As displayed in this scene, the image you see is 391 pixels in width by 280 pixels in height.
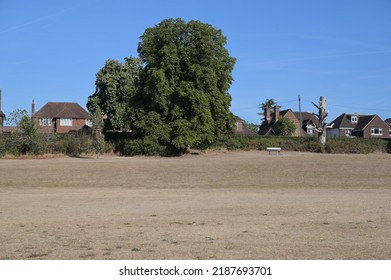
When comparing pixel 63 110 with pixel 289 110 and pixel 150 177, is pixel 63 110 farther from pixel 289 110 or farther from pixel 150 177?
pixel 150 177

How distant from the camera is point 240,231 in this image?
11.7m

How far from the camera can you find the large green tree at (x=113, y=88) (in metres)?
72.9

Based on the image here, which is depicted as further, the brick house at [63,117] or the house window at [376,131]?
the house window at [376,131]

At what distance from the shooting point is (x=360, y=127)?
10369 cm

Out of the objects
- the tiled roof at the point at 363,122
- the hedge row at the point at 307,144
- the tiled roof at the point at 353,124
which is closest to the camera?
the hedge row at the point at 307,144

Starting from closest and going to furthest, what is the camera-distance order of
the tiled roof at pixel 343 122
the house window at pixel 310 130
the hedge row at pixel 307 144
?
1. the hedge row at pixel 307 144
2. the tiled roof at pixel 343 122
3. the house window at pixel 310 130

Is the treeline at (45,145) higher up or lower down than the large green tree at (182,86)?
lower down

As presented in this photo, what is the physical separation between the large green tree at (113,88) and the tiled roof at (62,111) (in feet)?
45.3

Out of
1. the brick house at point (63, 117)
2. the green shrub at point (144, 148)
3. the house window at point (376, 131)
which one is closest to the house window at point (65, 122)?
the brick house at point (63, 117)

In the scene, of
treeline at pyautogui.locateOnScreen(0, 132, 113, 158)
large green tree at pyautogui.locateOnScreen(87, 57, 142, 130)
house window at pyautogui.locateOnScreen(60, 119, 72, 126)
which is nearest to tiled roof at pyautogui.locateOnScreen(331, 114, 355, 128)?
large green tree at pyautogui.locateOnScreen(87, 57, 142, 130)

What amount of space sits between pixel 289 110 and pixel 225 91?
51.5 meters

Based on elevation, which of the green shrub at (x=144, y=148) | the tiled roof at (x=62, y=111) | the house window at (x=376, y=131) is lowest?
the green shrub at (x=144, y=148)

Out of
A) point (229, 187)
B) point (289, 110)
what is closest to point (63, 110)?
point (289, 110)

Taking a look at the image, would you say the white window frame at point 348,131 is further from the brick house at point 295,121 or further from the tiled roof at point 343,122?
the brick house at point 295,121
